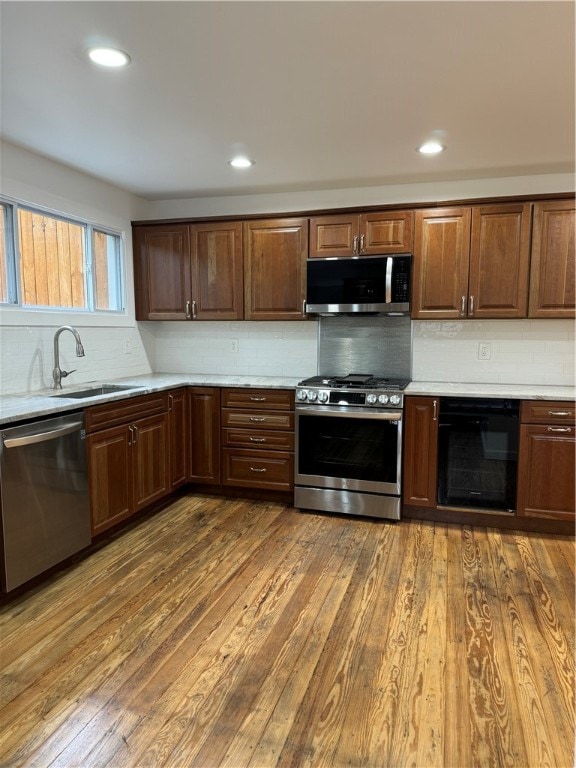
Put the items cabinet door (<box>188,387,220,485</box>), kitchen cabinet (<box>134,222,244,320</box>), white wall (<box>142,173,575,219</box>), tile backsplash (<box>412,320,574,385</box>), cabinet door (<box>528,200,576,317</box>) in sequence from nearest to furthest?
cabinet door (<box>528,200,576,317</box>) → white wall (<box>142,173,575,219</box>) → tile backsplash (<box>412,320,574,385</box>) → cabinet door (<box>188,387,220,485</box>) → kitchen cabinet (<box>134,222,244,320</box>)

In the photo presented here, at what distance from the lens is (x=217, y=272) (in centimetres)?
409

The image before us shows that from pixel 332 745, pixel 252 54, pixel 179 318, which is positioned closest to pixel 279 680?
pixel 332 745

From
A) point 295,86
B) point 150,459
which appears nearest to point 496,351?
point 295,86

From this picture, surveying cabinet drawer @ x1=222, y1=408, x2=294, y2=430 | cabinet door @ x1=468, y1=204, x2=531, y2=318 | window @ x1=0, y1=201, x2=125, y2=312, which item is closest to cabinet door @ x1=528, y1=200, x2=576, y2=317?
cabinet door @ x1=468, y1=204, x2=531, y2=318

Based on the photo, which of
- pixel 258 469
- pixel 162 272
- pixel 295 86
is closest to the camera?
pixel 295 86

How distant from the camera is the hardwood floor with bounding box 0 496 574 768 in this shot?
163 centimetres

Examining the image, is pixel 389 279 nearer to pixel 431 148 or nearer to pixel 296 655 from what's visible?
pixel 431 148

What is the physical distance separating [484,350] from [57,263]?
322 centimetres

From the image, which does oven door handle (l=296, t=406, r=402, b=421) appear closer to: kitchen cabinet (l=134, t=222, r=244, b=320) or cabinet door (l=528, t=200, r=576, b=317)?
kitchen cabinet (l=134, t=222, r=244, b=320)

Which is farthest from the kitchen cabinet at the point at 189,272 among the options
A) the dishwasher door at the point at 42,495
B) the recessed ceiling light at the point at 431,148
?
the dishwasher door at the point at 42,495

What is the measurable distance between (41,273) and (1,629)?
2182 millimetres

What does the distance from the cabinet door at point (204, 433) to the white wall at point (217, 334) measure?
1.95 feet

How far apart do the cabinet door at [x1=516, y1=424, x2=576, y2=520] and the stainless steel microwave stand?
1.23 m

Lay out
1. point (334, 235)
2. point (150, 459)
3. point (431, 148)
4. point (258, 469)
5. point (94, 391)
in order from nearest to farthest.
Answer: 1. point (431, 148)
2. point (150, 459)
3. point (94, 391)
4. point (334, 235)
5. point (258, 469)
